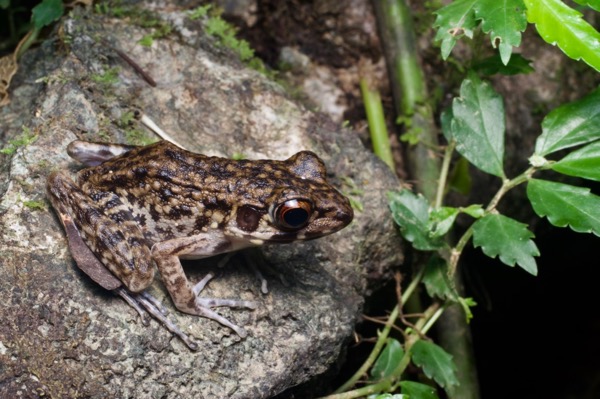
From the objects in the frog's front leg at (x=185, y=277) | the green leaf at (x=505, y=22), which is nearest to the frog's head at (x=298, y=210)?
the frog's front leg at (x=185, y=277)

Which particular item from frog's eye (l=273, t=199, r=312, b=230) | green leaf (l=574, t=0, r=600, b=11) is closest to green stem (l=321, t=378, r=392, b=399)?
frog's eye (l=273, t=199, r=312, b=230)

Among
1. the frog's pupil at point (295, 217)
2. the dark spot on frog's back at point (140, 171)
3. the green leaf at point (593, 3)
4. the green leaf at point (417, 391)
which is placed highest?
the green leaf at point (593, 3)

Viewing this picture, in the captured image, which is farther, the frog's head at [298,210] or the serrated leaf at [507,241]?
the serrated leaf at [507,241]

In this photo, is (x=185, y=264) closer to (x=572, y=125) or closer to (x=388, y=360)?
(x=388, y=360)

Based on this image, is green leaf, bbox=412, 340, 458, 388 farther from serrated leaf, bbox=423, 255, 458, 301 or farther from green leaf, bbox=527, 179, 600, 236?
green leaf, bbox=527, 179, 600, 236

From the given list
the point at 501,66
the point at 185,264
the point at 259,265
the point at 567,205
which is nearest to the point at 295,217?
the point at 259,265

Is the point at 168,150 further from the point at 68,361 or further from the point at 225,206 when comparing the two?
the point at 68,361

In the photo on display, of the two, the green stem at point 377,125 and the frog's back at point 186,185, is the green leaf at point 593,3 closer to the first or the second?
the frog's back at point 186,185

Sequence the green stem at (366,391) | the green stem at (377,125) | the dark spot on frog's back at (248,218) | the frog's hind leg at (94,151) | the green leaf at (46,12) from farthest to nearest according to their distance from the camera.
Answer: the green stem at (377,125), the green leaf at (46,12), the green stem at (366,391), the frog's hind leg at (94,151), the dark spot on frog's back at (248,218)
